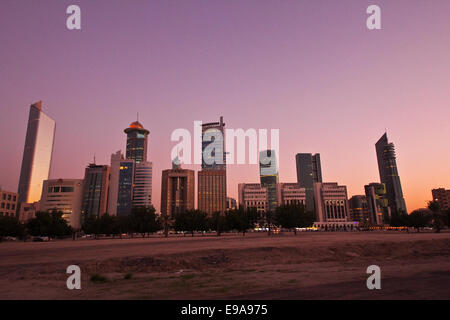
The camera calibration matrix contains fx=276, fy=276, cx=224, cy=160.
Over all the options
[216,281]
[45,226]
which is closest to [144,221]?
[45,226]

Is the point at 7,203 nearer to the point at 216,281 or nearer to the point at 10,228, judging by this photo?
the point at 10,228

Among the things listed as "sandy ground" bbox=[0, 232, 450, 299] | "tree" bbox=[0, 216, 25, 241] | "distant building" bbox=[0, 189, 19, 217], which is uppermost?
"distant building" bbox=[0, 189, 19, 217]

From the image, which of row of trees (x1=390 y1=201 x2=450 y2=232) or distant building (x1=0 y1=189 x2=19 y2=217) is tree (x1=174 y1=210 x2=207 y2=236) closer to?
row of trees (x1=390 y1=201 x2=450 y2=232)

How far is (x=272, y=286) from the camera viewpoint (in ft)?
37.8

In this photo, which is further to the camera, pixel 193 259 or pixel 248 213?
pixel 248 213

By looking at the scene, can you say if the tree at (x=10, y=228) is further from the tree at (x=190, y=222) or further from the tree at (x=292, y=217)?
the tree at (x=292, y=217)

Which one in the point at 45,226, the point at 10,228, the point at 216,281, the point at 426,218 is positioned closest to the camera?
the point at 216,281

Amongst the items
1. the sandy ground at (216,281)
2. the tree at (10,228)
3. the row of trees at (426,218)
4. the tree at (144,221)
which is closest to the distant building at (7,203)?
the tree at (10,228)

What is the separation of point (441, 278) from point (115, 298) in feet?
45.9

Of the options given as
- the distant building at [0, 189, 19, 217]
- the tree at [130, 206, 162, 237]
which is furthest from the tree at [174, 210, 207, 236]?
the distant building at [0, 189, 19, 217]

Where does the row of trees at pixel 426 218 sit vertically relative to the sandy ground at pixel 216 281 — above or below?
above
